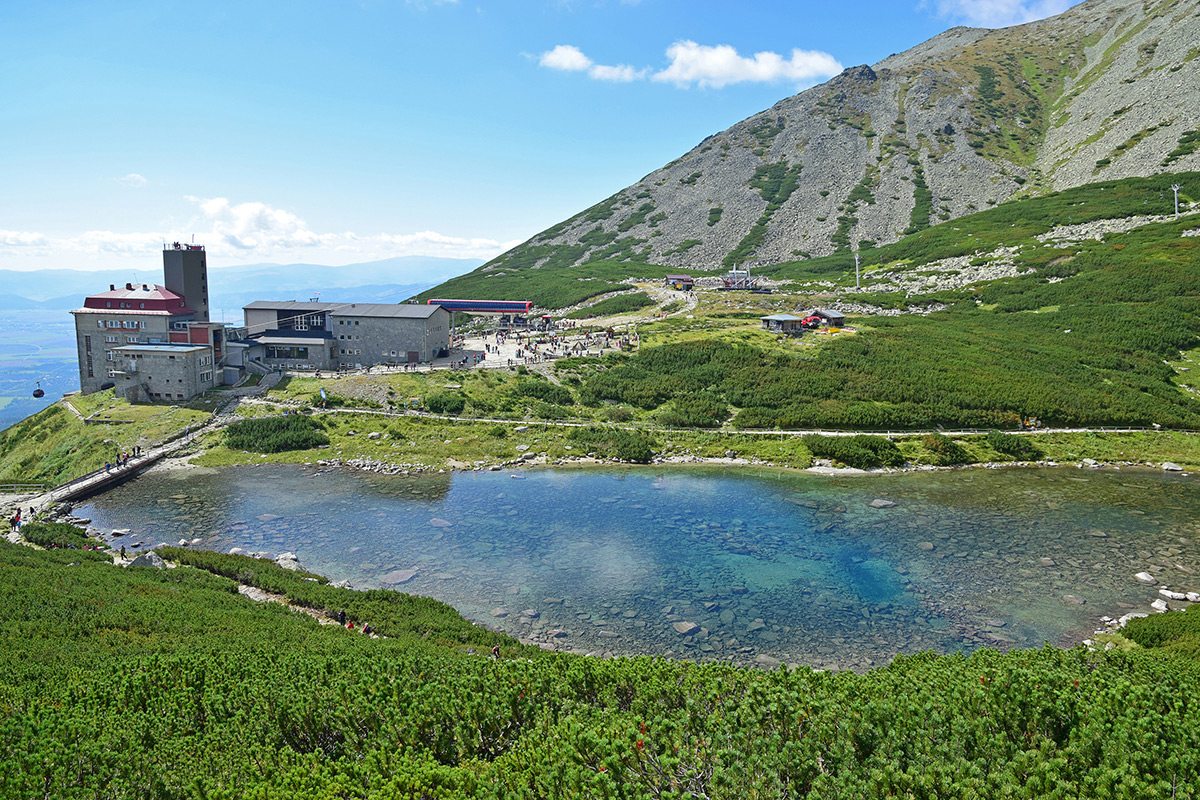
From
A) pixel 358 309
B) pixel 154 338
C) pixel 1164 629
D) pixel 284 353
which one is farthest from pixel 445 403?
pixel 1164 629

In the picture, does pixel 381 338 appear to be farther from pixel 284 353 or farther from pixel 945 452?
pixel 945 452

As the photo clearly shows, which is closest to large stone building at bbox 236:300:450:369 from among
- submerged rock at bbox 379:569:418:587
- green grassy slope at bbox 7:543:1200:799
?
submerged rock at bbox 379:569:418:587

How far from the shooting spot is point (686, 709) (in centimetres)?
1730

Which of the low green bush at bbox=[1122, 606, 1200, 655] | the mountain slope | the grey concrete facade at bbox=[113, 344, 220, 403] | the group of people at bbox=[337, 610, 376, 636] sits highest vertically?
the mountain slope

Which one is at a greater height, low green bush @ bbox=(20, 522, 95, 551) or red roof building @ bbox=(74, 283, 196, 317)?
red roof building @ bbox=(74, 283, 196, 317)

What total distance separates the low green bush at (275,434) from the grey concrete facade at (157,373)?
10.8 metres

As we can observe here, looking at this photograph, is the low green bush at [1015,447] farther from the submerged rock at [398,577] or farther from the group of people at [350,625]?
the group of people at [350,625]

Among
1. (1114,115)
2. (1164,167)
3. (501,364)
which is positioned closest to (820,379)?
(501,364)

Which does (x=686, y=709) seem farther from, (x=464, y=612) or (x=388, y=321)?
(x=388, y=321)

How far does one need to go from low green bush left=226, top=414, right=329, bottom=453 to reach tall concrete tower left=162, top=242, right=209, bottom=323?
24.5m

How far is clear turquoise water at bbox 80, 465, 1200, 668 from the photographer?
1205 inches

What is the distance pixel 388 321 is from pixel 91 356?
1206 inches

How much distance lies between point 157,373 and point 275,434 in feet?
60.5

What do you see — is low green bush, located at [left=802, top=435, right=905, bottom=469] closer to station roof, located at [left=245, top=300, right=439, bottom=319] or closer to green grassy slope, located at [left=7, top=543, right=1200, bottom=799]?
green grassy slope, located at [left=7, top=543, right=1200, bottom=799]
